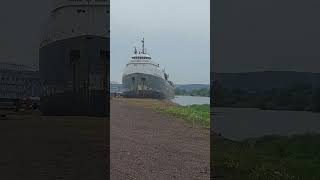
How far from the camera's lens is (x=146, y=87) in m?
8.27

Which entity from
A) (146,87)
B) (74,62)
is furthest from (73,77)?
(146,87)

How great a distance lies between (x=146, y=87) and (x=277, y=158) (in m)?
3.91

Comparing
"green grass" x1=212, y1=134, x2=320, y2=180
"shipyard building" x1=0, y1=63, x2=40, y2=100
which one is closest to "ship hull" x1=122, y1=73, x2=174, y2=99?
"green grass" x1=212, y1=134, x2=320, y2=180

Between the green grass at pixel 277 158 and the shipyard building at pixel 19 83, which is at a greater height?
the shipyard building at pixel 19 83

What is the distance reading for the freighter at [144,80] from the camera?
21.9 ft

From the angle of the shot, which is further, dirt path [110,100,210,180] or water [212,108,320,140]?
dirt path [110,100,210,180]

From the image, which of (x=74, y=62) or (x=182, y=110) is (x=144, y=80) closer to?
(x=182, y=110)

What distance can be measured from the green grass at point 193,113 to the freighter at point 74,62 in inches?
78.8

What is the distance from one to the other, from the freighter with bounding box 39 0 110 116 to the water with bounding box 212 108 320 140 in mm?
1602

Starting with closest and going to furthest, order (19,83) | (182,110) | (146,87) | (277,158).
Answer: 1. (19,83)
2. (277,158)
3. (182,110)
4. (146,87)

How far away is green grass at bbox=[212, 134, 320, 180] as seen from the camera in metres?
4.67

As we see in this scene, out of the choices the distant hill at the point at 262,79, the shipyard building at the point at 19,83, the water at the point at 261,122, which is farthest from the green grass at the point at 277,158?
the shipyard building at the point at 19,83

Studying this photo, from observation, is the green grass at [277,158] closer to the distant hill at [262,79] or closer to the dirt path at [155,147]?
the distant hill at [262,79]

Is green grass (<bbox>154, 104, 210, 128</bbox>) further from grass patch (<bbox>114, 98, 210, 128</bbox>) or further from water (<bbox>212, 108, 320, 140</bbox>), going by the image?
water (<bbox>212, 108, 320, 140</bbox>)
